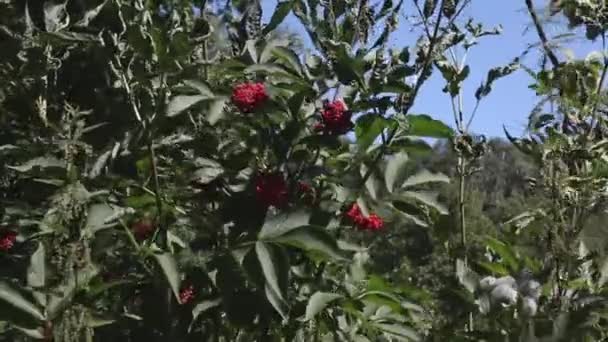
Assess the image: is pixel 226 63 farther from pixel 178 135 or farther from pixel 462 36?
pixel 462 36

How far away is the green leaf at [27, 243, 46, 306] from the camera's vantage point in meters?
1.65

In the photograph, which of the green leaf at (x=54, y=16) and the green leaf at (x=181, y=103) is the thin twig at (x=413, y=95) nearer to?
the green leaf at (x=181, y=103)

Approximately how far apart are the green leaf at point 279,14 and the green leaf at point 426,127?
35 cm

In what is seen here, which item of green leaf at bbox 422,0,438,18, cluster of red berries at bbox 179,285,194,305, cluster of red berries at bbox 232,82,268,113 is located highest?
green leaf at bbox 422,0,438,18

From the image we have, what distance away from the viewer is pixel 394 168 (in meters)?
1.86

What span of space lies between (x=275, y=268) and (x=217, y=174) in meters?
0.31

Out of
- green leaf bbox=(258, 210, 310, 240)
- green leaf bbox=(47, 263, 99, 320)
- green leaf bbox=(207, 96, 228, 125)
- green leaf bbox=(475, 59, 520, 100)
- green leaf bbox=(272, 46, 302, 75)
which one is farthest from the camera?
green leaf bbox=(475, 59, 520, 100)

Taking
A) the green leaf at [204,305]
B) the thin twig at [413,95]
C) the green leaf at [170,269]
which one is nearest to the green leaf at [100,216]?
the green leaf at [170,269]

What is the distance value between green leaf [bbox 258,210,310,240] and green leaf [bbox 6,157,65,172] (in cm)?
41

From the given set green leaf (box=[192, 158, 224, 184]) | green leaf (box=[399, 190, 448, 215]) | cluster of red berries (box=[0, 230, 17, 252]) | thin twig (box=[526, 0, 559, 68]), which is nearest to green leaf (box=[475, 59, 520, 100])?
thin twig (box=[526, 0, 559, 68])

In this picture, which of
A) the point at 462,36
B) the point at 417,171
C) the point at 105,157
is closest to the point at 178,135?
the point at 105,157

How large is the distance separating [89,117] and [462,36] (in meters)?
0.87

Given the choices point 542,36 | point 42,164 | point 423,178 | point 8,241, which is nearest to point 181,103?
point 42,164

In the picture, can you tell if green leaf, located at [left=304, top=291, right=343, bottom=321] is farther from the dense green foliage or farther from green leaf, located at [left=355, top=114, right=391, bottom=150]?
green leaf, located at [left=355, top=114, right=391, bottom=150]
